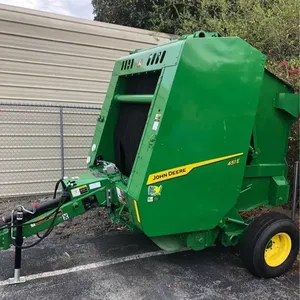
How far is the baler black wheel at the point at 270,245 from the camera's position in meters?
3.36

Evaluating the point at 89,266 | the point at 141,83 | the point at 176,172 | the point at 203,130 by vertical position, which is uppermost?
the point at 141,83

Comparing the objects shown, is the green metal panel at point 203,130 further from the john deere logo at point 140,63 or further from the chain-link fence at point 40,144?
the chain-link fence at point 40,144

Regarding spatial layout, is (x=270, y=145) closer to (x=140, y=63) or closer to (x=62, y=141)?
(x=140, y=63)

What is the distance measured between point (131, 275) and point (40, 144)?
375cm

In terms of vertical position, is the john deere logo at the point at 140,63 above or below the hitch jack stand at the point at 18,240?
above

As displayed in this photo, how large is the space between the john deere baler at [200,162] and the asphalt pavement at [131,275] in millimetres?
284

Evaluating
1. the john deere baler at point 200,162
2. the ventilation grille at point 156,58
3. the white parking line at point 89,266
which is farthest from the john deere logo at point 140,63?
the white parking line at point 89,266

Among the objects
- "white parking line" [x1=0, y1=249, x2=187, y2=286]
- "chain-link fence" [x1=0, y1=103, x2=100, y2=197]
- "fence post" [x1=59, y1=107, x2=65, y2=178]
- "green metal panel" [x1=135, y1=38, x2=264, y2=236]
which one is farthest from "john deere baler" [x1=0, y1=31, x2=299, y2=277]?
"chain-link fence" [x1=0, y1=103, x2=100, y2=197]

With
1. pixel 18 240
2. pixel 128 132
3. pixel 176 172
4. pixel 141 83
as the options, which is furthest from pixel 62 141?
pixel 176 172

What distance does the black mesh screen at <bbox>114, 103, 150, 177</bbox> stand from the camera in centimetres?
372

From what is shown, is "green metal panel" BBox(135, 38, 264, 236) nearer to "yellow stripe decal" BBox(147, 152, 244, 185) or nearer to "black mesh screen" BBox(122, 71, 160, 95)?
"yellow stripe decal" BBox(147, 152, 244, 185)

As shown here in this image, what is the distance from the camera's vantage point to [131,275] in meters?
3.52

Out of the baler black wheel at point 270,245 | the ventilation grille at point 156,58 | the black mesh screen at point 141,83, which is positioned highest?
the ventilation grille at point 156,58

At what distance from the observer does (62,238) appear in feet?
14.9
